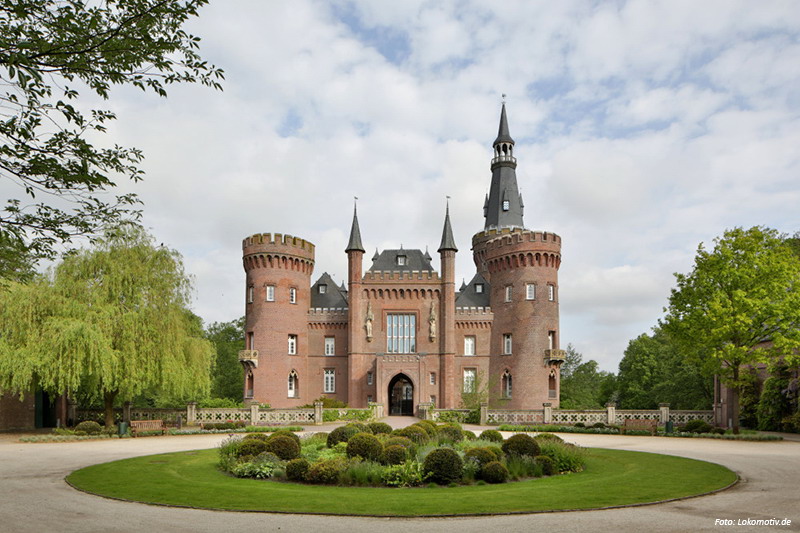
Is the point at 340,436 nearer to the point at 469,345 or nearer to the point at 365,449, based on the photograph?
the point at 365,449

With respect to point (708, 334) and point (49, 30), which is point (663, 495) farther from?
point (708, 334)

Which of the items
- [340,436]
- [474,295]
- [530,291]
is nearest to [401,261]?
[474,295]

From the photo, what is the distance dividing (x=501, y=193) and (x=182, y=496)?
49.8 metres

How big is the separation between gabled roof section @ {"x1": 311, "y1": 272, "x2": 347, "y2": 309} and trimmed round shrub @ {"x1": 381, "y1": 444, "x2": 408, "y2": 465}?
35.8 m

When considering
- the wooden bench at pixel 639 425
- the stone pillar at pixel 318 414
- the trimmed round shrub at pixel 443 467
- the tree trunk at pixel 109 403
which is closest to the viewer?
the trimmed round shrub at pixel 443 467

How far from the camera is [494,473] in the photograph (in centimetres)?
1580

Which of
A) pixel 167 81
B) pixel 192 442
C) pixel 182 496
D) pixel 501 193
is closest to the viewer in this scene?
pixel 167 81

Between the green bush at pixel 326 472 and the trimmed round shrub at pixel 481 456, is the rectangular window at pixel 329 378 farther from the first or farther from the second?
the green bush at pixel 326 472

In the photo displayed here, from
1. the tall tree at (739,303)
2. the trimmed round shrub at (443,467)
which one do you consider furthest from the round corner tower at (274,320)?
the trimmed round shrub at (443,467)

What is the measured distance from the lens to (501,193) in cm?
6000

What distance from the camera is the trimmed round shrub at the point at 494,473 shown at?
15805 millimetres

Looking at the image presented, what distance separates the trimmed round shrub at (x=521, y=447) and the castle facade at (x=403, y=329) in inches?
1208

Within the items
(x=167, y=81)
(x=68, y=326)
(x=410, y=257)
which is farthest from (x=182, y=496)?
(x=410, y=257)

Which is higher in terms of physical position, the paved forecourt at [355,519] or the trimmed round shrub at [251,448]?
the trimmed round shrub at [251,448]
